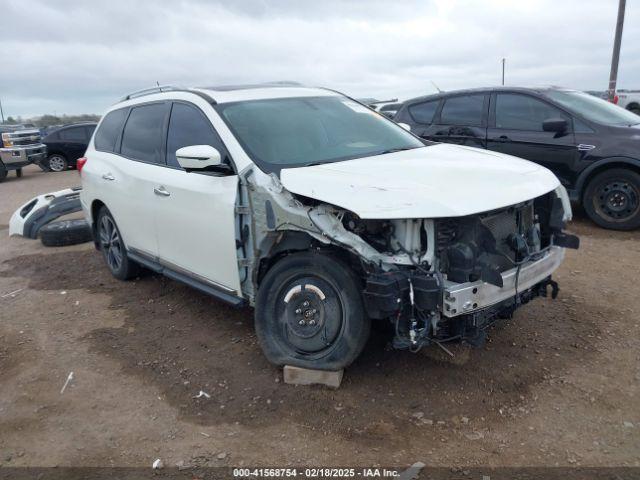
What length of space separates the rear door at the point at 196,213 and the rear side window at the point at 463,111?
15.5 ft

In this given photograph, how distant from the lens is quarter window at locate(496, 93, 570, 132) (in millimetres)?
7305

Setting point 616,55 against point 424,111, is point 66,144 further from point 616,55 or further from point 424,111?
point 616,55

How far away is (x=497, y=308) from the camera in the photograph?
335cm

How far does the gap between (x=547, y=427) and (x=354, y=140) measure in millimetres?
2440

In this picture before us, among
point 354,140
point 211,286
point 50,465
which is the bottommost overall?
point 50,465

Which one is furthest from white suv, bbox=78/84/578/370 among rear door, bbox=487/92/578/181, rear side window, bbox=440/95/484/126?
rear side window, bbox=440/95/484/126

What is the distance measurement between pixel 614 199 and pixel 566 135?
3.26 feet

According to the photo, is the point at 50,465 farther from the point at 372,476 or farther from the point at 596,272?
the point at 596,272

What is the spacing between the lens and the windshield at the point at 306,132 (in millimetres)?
3914

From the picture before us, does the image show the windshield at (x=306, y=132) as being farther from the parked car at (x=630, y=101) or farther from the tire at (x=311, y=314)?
the parked car at (x=630, y=101)

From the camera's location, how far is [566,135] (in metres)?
7.07

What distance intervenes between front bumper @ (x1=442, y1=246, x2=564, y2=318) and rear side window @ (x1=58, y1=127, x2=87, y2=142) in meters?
18.7

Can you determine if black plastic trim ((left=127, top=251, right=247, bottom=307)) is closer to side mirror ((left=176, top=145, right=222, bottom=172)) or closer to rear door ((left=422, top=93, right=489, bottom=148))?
side mirror ((left=176, top=145, right=222, bottom=172))

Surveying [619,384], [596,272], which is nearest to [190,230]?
[619,384]
